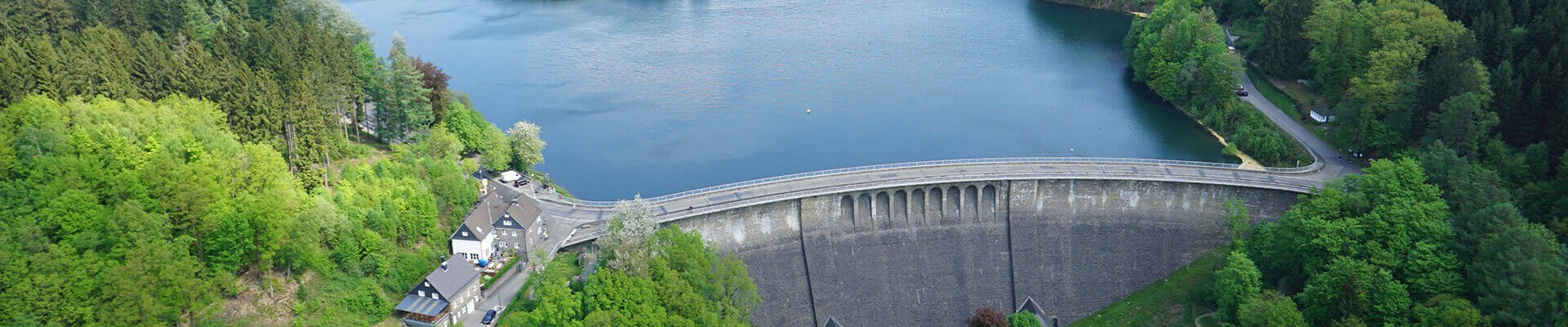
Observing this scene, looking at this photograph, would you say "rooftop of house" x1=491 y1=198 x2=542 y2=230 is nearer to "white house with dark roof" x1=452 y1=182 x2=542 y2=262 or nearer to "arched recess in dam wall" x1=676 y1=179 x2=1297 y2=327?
"white house with dark roof" x1=452 y1=182 x2=542 y2=262

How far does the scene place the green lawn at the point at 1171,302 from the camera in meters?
60.2

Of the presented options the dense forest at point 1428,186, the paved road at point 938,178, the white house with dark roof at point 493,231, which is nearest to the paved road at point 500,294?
the white house with dark roof at point 493,231

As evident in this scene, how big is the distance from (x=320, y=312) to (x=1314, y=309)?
45233mm

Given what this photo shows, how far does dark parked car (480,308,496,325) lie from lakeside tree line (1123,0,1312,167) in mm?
48129

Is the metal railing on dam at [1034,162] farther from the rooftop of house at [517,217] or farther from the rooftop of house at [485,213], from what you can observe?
the rooftop of house at [517,217]

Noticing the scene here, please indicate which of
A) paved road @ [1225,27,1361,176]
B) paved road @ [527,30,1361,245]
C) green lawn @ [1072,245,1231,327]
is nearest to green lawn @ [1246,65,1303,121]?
paved road @ [1225,27,1361,176]

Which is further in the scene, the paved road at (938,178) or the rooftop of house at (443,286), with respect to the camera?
the paved road at (938,178)

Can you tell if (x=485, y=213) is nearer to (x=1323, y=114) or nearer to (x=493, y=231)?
(x=493, y=231)

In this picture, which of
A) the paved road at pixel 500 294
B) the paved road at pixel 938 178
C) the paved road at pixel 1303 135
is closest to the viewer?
the paved road at pixel 500 294

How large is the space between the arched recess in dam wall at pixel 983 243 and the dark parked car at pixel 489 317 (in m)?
14.3

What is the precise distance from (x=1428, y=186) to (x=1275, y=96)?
93.8ft

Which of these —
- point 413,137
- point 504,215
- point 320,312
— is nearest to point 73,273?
point 320,312

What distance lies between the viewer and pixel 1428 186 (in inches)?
2202

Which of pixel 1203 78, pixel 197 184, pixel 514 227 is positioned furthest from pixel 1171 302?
pixel 197 184
